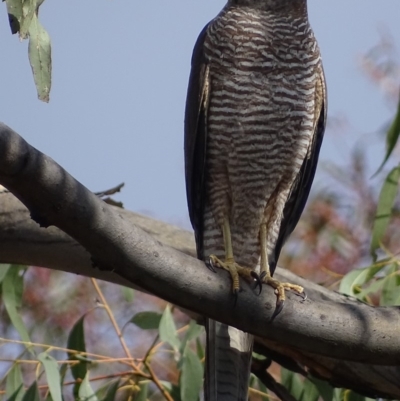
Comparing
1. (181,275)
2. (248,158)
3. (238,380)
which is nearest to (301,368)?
(238,380)

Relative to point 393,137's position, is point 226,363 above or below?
below

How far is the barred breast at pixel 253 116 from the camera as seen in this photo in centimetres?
309

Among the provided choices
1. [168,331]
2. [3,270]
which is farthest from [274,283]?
[3,270]

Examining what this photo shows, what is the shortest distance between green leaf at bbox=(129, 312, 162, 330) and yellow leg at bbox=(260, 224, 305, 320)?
22.7 inches

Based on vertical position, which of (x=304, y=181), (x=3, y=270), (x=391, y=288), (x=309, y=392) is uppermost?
(x=304, y=181)

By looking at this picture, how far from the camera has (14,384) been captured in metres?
3.37

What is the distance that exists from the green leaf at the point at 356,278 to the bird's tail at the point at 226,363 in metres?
0.55

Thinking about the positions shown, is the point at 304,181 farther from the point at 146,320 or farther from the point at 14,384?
the point at 14,384

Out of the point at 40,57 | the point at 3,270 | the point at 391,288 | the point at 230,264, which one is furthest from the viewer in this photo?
the point at 3,270

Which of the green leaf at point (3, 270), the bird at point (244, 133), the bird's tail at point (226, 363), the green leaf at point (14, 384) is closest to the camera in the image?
the bird's tail at point (226, 363)

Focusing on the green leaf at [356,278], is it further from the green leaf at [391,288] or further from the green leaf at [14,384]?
the green leaf at [14,384]

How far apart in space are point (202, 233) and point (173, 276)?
1146mm

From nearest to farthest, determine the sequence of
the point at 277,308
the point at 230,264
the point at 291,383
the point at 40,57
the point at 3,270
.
→ the point at 40,57 → the point at 277,308 → the point at 230,264 → the point at 3,270 → the point at 291,383

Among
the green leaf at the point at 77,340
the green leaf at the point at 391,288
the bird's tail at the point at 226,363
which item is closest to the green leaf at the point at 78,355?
the green leaf at the point at 77,340
